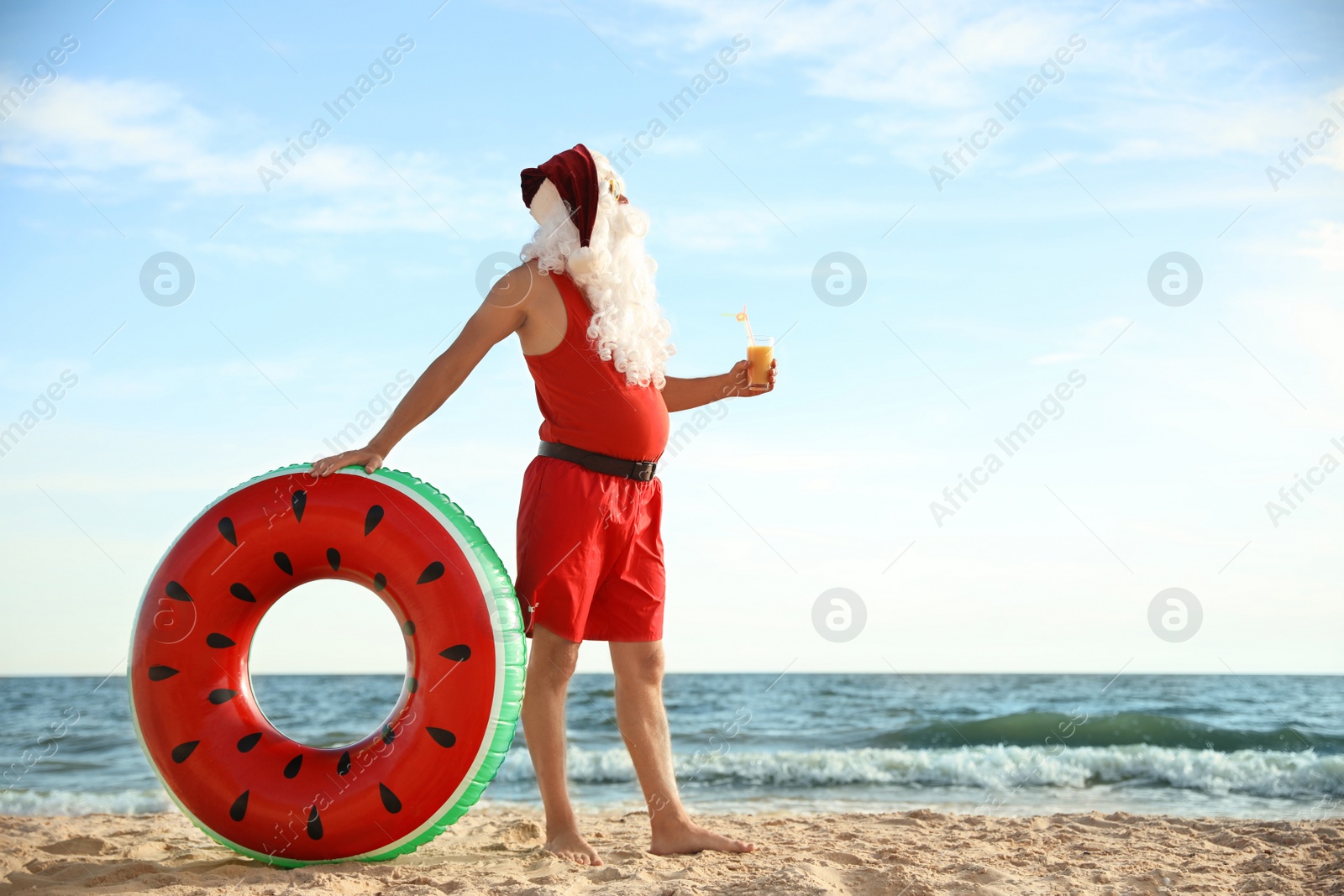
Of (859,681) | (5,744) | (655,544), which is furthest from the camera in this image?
(859,681)

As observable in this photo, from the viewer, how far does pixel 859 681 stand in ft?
57.1

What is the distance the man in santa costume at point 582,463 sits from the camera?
2.77 meters

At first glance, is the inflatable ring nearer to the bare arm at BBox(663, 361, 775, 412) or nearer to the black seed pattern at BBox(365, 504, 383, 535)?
the black seed pattern at BBox(365, 504, 383, 535)

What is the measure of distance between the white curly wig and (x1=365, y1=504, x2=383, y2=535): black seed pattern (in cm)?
76

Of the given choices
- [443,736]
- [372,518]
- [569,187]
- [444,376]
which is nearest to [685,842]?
[443,736]


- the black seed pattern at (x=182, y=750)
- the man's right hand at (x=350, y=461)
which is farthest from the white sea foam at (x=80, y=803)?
the man's right hand at (x=350, y=461)

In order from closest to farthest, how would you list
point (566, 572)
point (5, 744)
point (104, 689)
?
point (566, 572) < point (5, 744) < point (104, 689)

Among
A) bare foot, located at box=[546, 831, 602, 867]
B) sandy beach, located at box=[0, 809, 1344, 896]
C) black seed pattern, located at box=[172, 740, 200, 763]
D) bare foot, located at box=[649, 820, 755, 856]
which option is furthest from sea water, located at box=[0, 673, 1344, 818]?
black seed pattern, located at box=[172, 740, 200, 763]

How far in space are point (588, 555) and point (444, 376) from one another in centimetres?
65

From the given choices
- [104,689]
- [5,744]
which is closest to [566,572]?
[5,744]

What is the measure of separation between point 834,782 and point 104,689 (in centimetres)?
1759

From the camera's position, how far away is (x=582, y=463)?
282 cm

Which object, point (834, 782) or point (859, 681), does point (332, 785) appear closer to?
point (834, 782)

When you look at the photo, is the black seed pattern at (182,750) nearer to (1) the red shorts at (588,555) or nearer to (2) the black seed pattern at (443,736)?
(2) the black seed pattern at (443,736)
